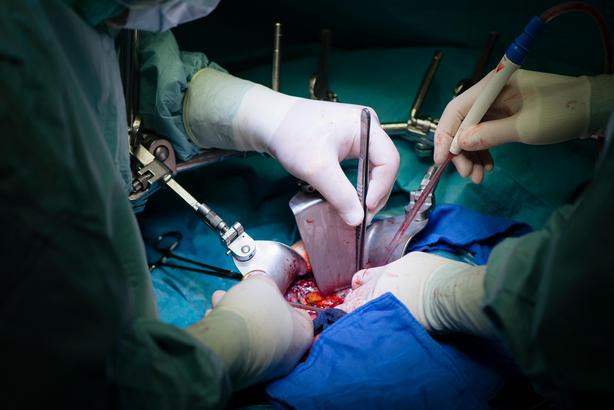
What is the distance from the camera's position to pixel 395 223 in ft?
4.75

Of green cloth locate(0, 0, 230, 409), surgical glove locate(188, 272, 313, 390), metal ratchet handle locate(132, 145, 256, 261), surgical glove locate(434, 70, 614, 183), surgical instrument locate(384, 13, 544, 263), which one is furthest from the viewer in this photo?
metal ratchet handle locate(132, 145, 256, 261)

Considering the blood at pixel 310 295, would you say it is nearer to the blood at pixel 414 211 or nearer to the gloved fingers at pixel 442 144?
the blood at pixel 414 211

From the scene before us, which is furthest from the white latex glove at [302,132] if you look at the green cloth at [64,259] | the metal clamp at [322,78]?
the green cloth at [64,259]

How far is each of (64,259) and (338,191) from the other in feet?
2.60

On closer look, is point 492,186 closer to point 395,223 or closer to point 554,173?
point 554,173

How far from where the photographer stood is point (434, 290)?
1.04 metres

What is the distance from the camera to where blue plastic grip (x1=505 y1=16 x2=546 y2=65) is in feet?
3.04

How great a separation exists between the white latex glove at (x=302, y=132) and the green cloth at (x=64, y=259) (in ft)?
2.10

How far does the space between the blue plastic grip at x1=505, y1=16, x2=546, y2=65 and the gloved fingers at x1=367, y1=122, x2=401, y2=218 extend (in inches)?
16.1

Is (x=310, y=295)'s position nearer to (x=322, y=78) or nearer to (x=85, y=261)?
(x=322, y=78)

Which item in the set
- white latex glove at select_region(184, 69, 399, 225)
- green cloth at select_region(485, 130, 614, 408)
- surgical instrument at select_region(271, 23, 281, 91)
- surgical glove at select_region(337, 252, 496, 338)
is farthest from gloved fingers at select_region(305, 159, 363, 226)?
green cloth at select_region(485, 130, 614, 408)

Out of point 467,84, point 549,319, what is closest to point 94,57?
point 549,319

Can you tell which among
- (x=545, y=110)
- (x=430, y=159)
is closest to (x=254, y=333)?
(x=545, y=110)

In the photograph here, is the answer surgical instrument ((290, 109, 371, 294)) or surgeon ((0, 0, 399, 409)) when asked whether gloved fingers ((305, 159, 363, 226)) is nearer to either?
surgical instrument ((290, 109, 371, 294))
